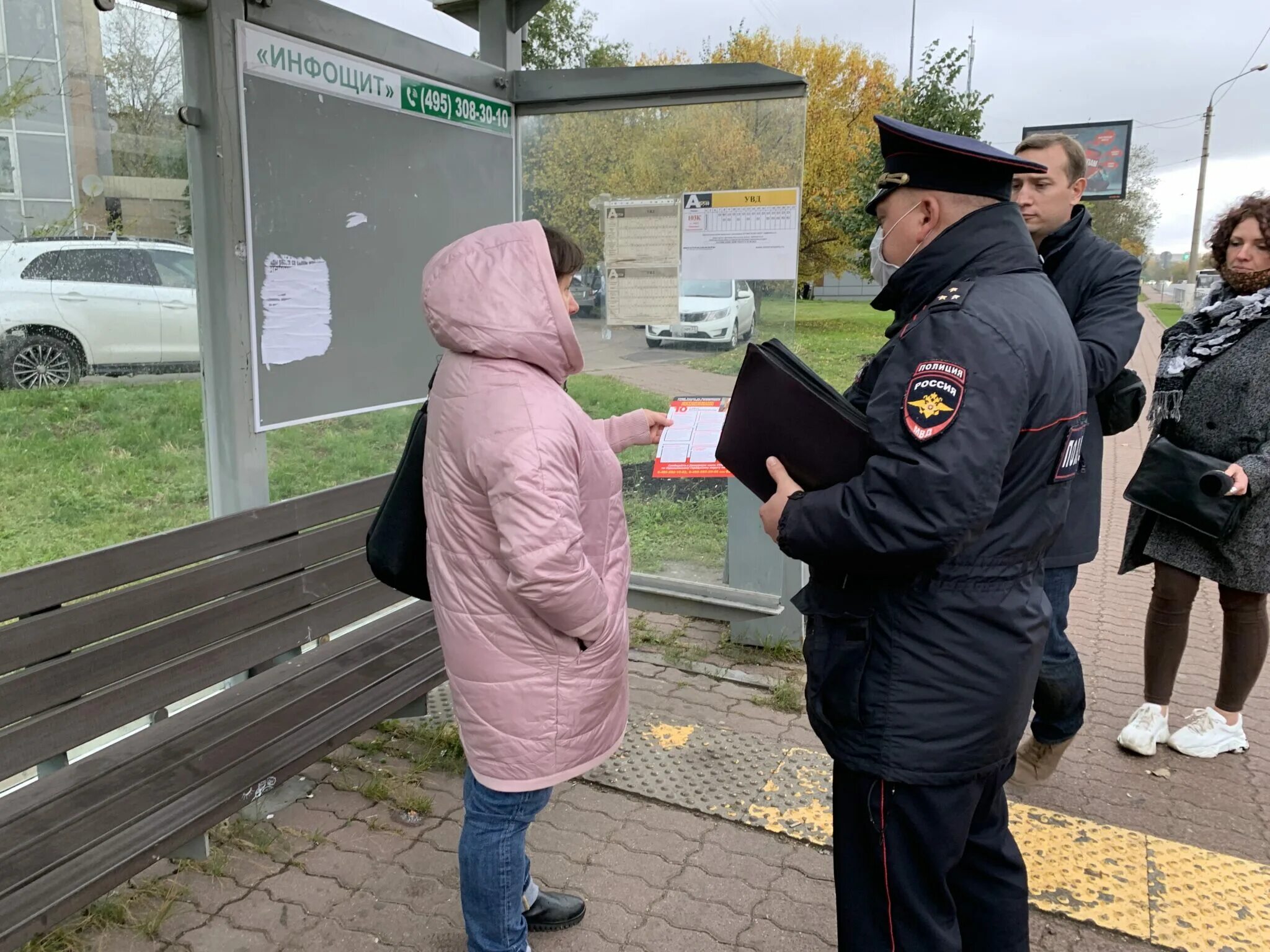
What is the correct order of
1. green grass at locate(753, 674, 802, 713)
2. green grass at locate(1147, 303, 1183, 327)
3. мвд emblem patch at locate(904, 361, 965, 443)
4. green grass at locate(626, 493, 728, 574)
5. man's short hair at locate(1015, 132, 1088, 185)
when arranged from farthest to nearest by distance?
green grass at locate(1147, 303, 1183, 327) < green grass at locate(626, 493, 728, 574) < green grass at locate(753, 674, 802, 713) < man's short hair at locate(1015, 132, 1088, 185) < мвд emblem patch at locate(904, 361, 965, 443)

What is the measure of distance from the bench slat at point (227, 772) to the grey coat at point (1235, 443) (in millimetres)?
2634

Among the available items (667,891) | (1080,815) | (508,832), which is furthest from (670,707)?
(508,832)

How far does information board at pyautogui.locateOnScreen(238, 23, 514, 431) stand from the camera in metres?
2.90

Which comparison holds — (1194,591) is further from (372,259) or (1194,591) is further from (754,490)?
(372,259)

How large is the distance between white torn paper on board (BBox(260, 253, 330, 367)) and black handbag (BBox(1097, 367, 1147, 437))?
2524 millimetres

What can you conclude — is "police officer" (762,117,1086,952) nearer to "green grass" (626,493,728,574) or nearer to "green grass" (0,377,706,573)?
"green grass" (0,377,706,573)

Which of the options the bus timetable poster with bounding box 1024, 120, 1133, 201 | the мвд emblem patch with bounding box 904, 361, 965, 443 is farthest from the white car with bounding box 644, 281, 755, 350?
the bus timetable poster with bounding box 1024, 120, 1133, 201

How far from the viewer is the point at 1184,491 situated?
10.3ft

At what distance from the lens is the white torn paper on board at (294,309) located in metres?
2.94

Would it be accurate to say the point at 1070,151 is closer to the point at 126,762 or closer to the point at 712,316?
the point at 712,316

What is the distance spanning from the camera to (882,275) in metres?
2.04

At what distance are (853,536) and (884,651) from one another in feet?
0.81

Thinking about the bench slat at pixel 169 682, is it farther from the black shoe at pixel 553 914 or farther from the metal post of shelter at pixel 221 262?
the black shoe at pixel 553 914

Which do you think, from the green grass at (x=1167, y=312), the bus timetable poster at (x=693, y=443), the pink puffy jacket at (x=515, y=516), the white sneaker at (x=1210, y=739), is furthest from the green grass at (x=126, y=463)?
the green grass at (x=1167, y=312)
